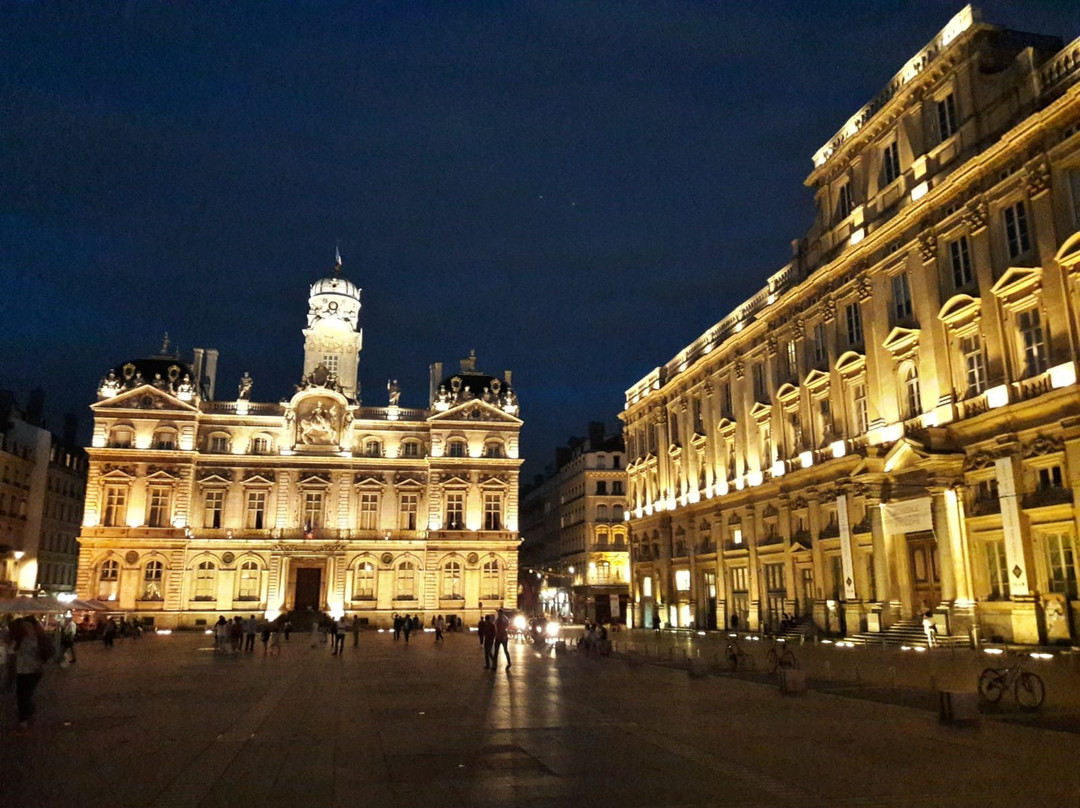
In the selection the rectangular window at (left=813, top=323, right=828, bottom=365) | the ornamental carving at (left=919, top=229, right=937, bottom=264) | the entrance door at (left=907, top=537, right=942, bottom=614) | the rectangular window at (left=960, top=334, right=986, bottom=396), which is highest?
the ornamental carving at (left=919, top=229, right=937, bottom=264)

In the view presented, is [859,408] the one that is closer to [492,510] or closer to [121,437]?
[492,510]

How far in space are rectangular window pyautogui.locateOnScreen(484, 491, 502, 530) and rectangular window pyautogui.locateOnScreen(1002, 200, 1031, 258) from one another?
48143 mm

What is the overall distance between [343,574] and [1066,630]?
176ft

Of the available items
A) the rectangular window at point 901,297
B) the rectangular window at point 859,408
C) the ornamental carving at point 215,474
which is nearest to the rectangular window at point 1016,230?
the rectangular window at point 901,297

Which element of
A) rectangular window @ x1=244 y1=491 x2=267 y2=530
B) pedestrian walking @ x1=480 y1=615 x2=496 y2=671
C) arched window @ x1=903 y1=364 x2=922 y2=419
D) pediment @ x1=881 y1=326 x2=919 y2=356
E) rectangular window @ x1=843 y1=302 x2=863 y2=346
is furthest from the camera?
rectangular window @ x1=244 y1=491 x2=267 y2=530

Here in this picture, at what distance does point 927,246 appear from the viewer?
3422cm

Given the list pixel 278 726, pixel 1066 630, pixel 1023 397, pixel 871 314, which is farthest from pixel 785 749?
pixel 871 314

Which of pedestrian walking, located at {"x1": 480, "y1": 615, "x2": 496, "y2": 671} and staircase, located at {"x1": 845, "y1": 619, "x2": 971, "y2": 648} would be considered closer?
pedestrian walking, located at {"x1": 480, "y1": 615, "x2": 496, "y2": 671}

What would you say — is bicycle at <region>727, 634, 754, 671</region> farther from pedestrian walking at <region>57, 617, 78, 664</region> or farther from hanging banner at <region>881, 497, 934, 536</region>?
pedestrian walking at <region>57, 617, 78, 664</region>

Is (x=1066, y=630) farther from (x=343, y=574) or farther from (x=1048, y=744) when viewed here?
(x=343, y=574)

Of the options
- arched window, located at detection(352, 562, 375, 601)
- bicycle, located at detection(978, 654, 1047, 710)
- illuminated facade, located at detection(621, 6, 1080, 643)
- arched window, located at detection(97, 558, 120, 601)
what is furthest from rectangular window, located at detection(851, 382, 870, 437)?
arched window, located at detection(97, 558, 120, 601)

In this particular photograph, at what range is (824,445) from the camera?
135ft

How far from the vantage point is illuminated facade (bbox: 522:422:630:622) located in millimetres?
81438

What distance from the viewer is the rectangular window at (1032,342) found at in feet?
92.8
